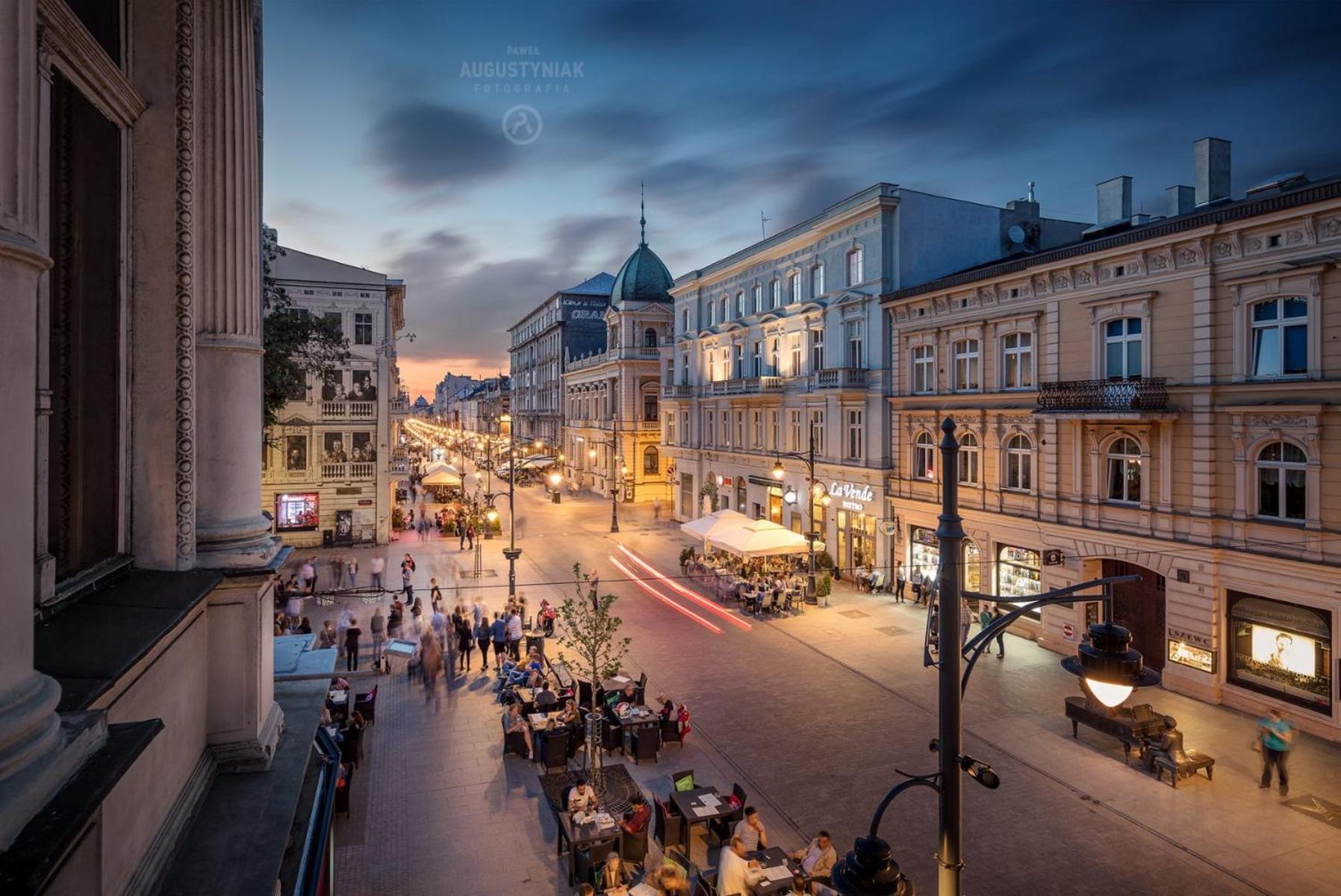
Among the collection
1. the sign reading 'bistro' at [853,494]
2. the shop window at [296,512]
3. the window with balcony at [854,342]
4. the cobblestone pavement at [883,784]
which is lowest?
the cobblestone pavement at [883,784]

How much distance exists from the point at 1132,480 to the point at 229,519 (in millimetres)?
22036

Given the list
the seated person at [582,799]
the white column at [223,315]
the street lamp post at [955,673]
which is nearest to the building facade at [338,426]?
the seated person at [582,799]

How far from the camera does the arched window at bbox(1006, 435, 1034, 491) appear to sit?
23.9 metres

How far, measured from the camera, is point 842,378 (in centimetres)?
3172

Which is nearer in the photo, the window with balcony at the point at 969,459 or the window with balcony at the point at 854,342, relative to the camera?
the window with balcony at the point at 969,459

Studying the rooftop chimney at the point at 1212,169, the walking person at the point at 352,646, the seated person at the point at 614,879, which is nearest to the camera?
the seated person at the point at 614,879

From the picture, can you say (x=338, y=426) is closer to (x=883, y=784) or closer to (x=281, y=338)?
(x=281, y=338)

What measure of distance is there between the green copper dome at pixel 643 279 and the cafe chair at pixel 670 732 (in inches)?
2028

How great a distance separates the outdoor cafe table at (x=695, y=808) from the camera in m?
11.7

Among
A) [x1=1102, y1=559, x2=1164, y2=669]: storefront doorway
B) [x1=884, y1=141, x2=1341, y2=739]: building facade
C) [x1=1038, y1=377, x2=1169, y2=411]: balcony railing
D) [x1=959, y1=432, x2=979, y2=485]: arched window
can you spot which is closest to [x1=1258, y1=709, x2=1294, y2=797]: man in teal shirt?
[x1=884, y1=141, x2=1341, y2=739]: building facade

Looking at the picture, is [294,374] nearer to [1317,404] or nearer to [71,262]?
[71,262]

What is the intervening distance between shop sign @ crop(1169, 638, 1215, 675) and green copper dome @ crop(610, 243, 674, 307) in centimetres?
5020

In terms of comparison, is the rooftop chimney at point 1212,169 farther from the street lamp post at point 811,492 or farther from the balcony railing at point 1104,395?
the street lamp post at point 811,492

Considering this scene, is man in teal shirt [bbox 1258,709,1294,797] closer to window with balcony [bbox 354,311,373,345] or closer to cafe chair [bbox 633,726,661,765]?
cafe chair [bbox 633,726,661,765]
